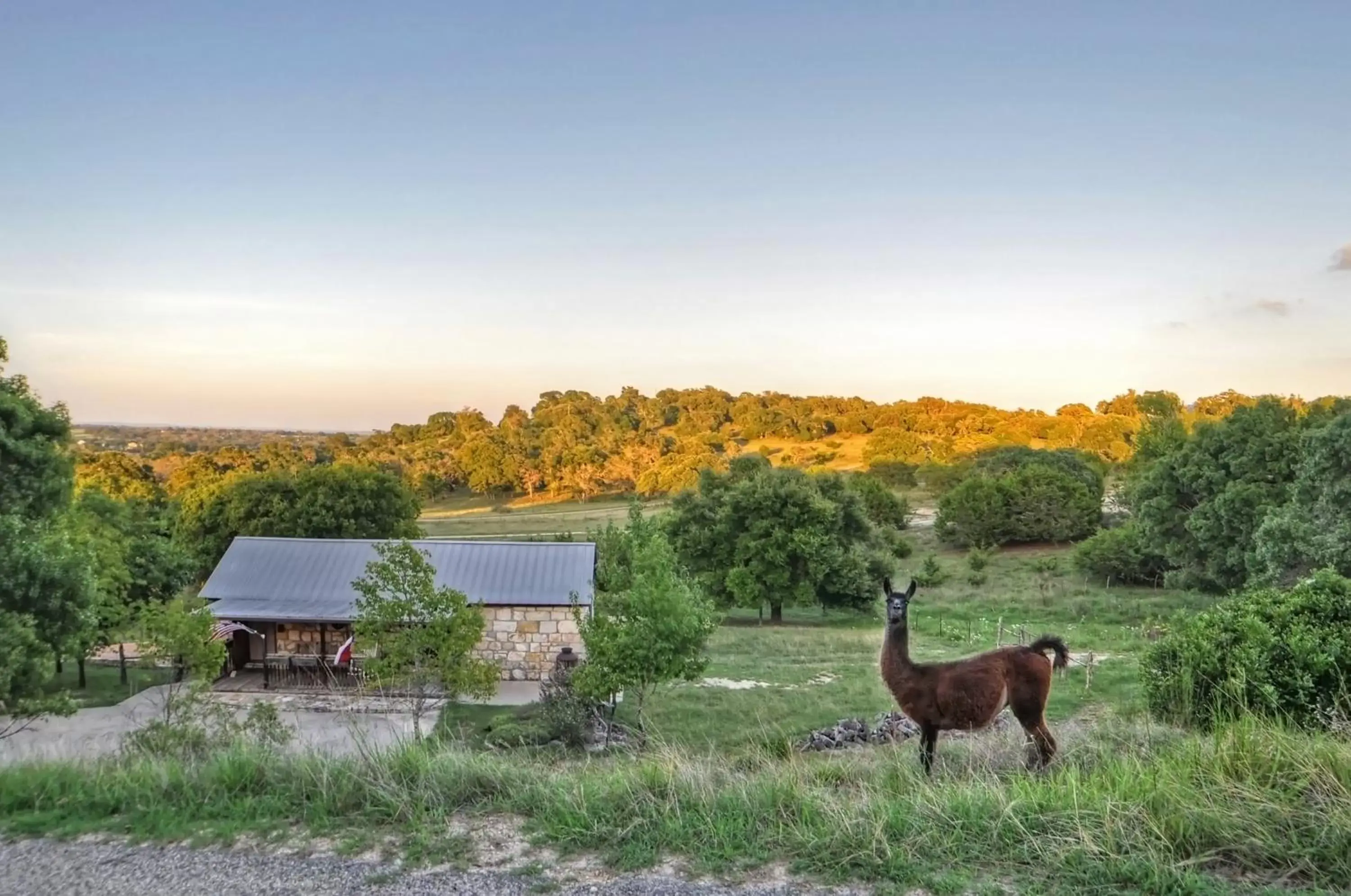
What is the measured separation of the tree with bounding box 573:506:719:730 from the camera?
1389 centimetres

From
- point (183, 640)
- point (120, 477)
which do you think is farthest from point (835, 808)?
point (120, 477)

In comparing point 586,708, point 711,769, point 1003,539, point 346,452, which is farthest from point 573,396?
point 711,769

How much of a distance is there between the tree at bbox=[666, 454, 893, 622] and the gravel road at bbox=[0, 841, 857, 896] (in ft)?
83.7

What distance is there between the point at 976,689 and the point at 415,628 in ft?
34.4

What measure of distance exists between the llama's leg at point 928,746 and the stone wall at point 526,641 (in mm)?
14437

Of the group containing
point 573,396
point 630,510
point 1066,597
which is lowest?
point 1066,597

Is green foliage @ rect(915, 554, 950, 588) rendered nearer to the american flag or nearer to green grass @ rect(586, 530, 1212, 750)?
green grass @ rect(586, 530, 1212, 750)

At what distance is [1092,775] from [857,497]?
30.3 m

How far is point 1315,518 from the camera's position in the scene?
2322cm

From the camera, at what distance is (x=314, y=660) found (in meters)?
20.1

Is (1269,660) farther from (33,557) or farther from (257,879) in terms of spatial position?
(33,557)

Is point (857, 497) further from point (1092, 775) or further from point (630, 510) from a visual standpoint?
point (1092, 775)

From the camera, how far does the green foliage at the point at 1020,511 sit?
47094 mm

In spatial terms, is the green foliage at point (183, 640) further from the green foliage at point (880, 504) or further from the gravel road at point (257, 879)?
the green foliage at point (880, 504)
